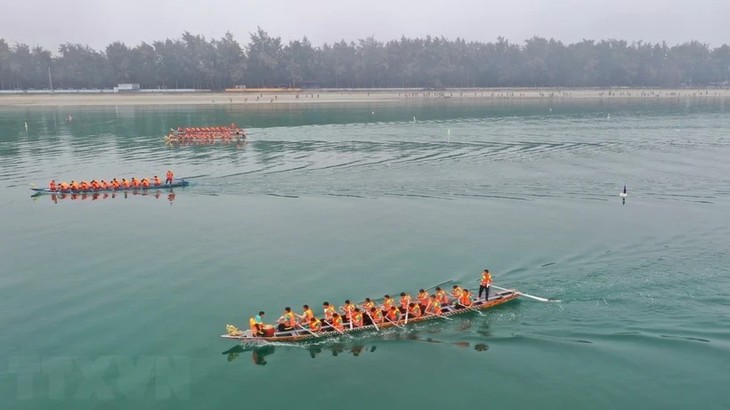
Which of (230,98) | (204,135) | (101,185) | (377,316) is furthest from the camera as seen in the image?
(230,98)

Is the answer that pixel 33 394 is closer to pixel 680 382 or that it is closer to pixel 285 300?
pixel 285 300

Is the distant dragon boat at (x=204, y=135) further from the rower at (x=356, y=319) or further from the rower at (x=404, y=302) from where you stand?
the rower at (x=356, y=319)

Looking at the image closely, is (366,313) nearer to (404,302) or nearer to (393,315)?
(393,315)

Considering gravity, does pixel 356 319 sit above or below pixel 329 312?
below

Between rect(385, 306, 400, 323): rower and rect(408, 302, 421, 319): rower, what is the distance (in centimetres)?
64

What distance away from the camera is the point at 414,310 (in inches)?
1097

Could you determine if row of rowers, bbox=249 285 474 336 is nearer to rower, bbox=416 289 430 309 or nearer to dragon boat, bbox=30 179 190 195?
rower, bbox=416 289 430 309

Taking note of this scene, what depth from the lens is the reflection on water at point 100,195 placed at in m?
52.3

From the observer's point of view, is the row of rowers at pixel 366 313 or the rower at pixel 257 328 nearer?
the rower at pixel 257 328

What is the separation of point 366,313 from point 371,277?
19.1 feet

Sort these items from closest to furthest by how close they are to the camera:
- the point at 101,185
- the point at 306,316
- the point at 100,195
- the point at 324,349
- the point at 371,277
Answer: the point at 324,349
the point at 306,316
the point at 371,277
the point at 100,195
the point at 101,185

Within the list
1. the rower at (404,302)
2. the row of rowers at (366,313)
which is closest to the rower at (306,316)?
the row of rowers at (366,313)

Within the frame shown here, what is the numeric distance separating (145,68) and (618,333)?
618 ft

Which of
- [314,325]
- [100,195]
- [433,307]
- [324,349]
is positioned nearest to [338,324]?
[314,325]
